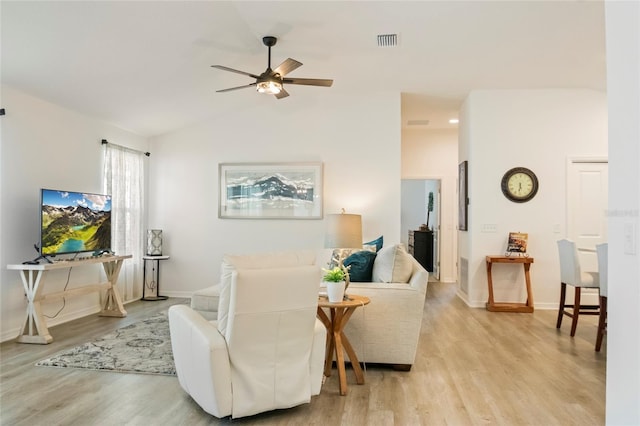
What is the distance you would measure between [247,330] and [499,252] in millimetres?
4666

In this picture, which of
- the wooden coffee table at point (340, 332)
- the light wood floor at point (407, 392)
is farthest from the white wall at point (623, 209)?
the wooden coffee table at point (340, 332)

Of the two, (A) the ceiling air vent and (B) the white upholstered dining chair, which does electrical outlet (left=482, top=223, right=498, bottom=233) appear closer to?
(B) the white upholstered dining chair

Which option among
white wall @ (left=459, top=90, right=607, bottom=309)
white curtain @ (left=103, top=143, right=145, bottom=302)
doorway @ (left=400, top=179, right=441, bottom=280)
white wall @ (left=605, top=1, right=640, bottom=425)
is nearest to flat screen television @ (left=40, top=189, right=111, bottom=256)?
white curtain @ (left=103, top=143, right=145, bottom=302)

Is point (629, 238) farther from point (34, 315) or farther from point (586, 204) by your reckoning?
point (586, 204)

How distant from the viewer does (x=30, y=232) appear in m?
4.46

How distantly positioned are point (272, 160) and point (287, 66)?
8.70 feet

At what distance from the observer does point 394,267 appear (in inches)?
140

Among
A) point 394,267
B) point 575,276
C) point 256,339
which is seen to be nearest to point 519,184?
point 575,276

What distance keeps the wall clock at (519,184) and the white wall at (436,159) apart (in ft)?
7.81

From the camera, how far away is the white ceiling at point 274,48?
3635 mm

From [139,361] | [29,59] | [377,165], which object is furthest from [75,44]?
[377,165]

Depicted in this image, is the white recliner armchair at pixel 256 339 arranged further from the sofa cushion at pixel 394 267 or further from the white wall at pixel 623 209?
the white wall at pixel 623 209

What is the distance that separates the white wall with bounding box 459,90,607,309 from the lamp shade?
184 cm

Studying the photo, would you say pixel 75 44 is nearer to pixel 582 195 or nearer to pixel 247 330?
pixel 247 330
